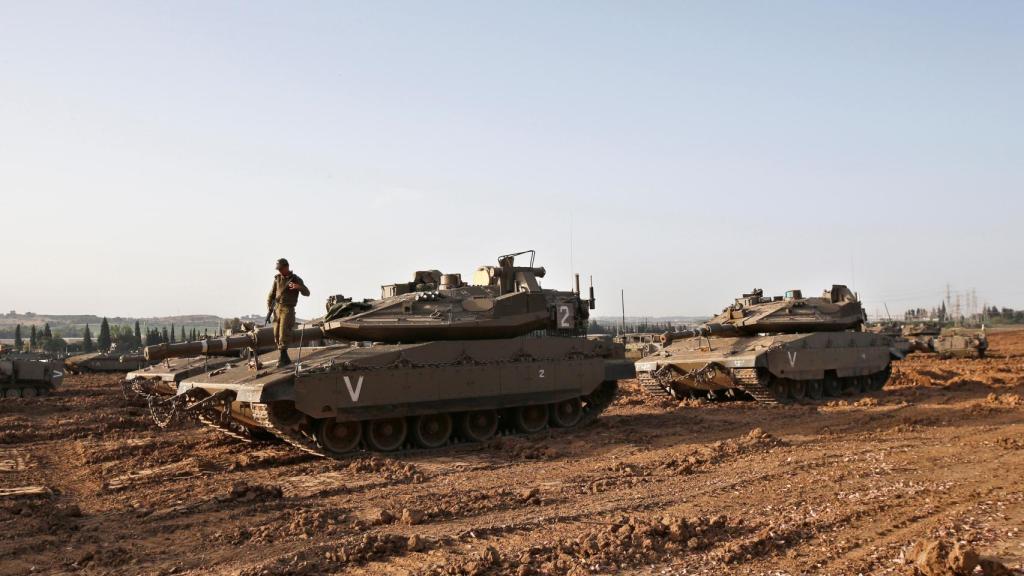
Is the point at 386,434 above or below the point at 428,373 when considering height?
below

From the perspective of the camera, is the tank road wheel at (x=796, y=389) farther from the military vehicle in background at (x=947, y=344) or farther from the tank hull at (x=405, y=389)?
the military vehicle in background at (x=947, y=344)

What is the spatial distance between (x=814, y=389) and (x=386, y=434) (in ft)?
37.8

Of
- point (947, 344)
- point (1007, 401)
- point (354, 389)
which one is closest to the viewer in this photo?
point (354, 389)

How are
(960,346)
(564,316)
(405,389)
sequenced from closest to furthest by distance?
(405,389)
(564,316)
(960,346)

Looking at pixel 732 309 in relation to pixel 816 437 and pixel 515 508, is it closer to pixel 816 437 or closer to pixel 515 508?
pixel 816 437

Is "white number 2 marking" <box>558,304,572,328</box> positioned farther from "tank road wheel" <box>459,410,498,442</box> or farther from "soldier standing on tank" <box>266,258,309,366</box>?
"soldier standing on tank" <box>266,258,309,366</box>

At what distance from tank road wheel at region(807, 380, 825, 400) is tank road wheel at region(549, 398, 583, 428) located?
7284mm

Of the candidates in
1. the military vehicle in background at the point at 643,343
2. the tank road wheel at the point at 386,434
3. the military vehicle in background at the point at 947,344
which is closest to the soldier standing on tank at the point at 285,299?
the tank road wheel at the point at 386,434

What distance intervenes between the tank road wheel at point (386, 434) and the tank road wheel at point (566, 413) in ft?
10.0

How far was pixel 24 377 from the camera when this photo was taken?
94.7 ft

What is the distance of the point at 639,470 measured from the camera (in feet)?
34.0

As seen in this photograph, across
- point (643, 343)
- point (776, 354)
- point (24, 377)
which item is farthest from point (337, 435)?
point (24, 377)

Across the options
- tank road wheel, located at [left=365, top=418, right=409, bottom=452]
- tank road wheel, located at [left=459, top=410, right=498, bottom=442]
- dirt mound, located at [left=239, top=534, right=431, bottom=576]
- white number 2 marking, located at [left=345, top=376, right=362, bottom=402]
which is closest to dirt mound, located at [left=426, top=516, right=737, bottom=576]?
dirt mound, located at [left=239, top=534, right=431, bottom=576]

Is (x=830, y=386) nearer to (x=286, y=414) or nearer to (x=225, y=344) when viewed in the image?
(x=286, y=414)
